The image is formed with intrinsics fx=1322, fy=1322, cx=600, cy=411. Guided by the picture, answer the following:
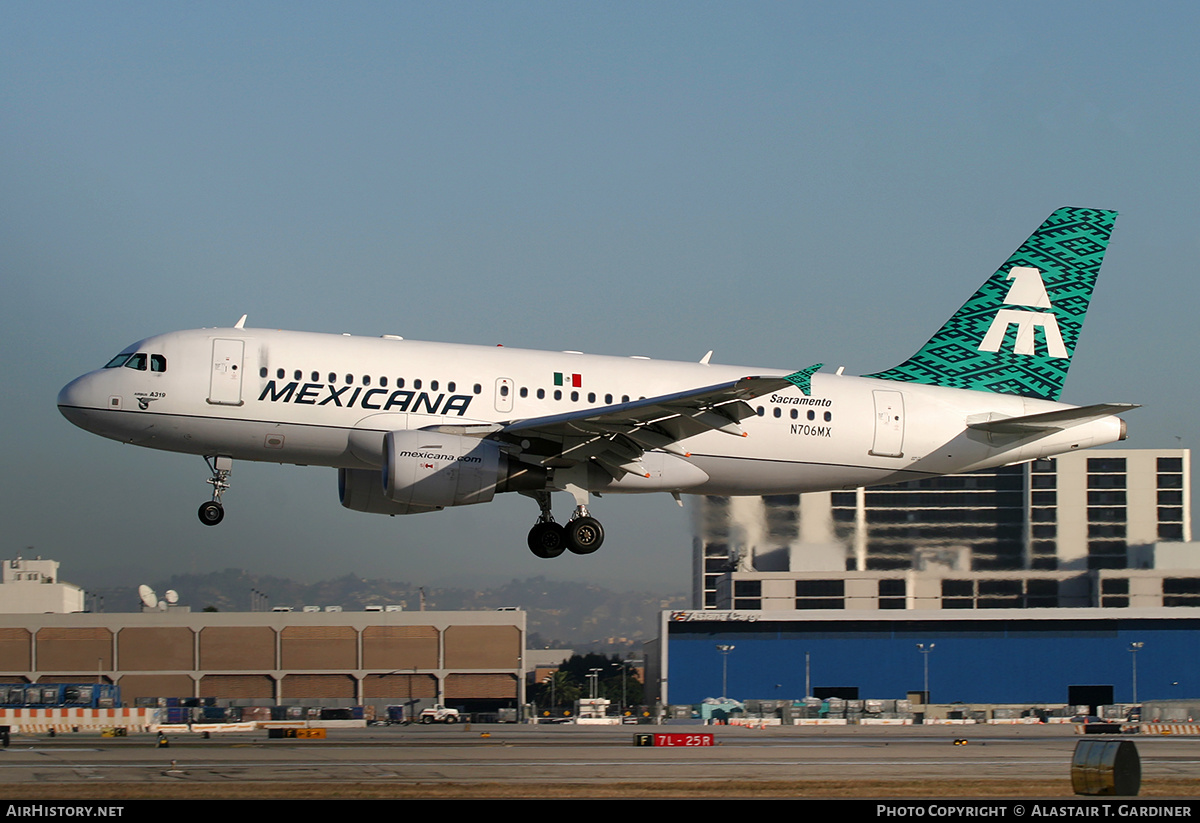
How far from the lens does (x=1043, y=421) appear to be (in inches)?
1267

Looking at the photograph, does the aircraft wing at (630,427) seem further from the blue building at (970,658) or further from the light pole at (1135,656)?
the light pole at (1135,656)

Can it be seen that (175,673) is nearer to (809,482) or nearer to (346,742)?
(346,742)

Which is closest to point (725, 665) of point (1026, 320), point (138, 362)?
point (1026, 320)

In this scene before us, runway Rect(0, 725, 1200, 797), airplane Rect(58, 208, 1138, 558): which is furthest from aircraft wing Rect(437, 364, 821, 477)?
runway Rect(0, 725, 1200, 797)

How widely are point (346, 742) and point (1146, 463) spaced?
96230mm

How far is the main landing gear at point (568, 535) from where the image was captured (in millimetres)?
30750

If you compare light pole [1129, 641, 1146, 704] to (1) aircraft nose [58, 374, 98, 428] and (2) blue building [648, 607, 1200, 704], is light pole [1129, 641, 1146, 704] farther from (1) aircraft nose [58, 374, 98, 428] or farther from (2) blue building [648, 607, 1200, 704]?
(1) aircraft nose [58, 374, 98, 428]

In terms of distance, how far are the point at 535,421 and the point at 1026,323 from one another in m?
15.2

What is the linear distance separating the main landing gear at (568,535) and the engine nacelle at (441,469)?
1955mm

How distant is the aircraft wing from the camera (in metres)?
27.1

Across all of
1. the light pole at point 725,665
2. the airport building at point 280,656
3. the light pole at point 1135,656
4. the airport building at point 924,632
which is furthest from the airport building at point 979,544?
the airport building at point 280,656

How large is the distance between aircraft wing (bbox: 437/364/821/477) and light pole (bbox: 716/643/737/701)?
2442 inches

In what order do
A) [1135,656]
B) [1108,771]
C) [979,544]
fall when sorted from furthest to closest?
1. [979,544]
2. [1135,656]
3. [1108,771]

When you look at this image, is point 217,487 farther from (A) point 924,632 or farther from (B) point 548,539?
(A) point 924,632
